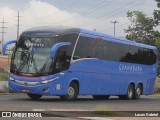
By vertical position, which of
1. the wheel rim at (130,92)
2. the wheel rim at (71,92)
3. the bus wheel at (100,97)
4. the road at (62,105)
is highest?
the wheel rim at (71,92)

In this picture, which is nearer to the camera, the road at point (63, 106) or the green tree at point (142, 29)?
the road at point (63, 106)

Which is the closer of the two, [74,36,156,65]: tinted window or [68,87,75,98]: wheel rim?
[68,87,75,98]: wheel rim

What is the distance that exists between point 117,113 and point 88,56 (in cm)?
863

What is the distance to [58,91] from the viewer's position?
894 inches

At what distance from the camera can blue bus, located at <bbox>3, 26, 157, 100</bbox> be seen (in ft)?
73.2

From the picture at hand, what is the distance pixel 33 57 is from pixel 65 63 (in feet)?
5.10

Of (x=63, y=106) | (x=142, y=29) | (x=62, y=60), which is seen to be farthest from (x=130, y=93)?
(x=142, y=29)

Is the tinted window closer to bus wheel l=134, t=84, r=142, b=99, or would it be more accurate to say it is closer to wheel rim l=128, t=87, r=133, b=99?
bus wheel l=134, t=84, r=142, b=99

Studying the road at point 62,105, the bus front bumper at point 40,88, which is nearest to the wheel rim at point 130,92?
the road at point 62,105

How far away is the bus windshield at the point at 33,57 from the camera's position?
73.1ft

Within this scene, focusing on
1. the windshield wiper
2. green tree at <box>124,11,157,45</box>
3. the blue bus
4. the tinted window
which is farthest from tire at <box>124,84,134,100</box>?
green tree at <box>124,11,157,45</box>

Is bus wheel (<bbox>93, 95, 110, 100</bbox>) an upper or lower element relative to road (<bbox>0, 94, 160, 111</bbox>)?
lower

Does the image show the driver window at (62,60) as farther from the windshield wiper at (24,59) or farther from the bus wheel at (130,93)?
the bus wheel at (130,93)

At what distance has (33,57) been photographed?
22562mm
